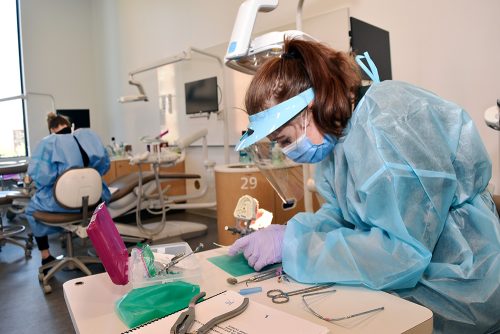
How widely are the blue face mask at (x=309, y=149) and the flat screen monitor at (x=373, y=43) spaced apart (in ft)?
3.01

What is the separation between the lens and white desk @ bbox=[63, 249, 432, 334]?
64cm

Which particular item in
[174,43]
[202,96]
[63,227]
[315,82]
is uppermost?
[174,43]

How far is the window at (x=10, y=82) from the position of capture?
5121 mm

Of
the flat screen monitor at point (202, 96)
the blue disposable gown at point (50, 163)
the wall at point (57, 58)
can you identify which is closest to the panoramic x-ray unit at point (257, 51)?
the blue disposable gown at point (50, 163)

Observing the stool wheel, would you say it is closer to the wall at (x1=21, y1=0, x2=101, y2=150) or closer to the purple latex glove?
the purple latex glove

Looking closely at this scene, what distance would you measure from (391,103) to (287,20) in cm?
278

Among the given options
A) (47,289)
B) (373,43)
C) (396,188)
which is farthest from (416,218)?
(47,289)

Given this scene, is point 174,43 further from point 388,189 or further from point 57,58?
point 388,189

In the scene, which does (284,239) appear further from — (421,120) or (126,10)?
(126,10)

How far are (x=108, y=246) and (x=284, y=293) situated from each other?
39cm

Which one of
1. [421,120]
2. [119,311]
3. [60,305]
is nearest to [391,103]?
[421,120]

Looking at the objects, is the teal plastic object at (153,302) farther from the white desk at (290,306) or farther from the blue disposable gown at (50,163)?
the blue disposable gown at (50,163)

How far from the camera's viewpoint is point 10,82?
204 inches

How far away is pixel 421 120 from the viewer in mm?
788
